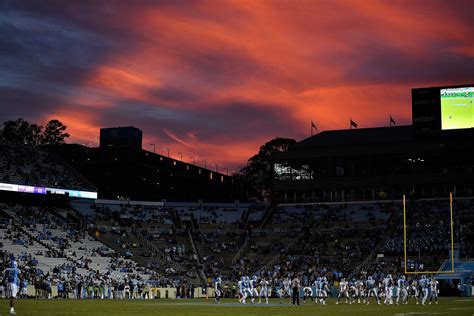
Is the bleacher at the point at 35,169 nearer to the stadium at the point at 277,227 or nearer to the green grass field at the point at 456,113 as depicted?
the stadium at the point at 277,227

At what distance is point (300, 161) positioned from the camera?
3762 inches

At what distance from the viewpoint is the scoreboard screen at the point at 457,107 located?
8381 cm

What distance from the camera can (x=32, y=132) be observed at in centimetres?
12238

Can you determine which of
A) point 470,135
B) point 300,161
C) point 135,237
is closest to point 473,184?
point 470,135

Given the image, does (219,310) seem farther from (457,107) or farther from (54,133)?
(54,133)

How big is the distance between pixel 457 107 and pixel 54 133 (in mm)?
62937

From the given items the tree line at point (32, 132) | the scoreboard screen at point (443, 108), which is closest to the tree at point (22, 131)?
the tree line at point (32, 132)

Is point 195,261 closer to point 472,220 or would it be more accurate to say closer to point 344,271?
point 344,271

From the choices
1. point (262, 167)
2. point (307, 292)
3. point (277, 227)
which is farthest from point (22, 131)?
point (307, 292)

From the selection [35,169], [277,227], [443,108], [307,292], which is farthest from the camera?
[277,227]

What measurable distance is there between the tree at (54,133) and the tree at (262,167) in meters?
29.7

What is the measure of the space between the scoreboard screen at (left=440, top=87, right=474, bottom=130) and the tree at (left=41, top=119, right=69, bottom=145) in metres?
60.0

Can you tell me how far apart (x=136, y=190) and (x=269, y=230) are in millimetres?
30371

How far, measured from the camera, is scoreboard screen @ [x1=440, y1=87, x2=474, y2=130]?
83812 millimetres
